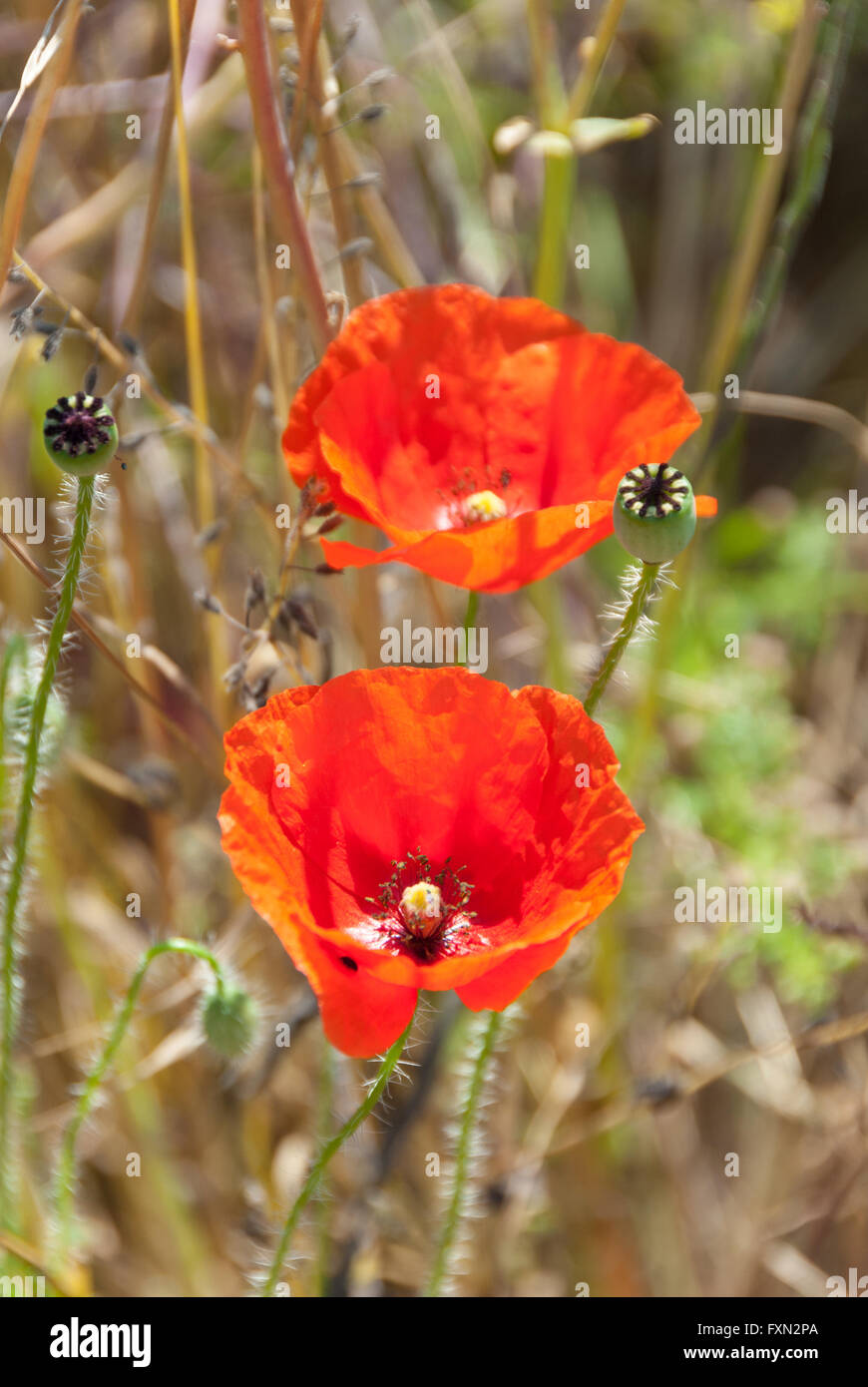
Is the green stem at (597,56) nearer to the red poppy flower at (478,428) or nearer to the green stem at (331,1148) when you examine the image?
the red poppy flower at (478,428)

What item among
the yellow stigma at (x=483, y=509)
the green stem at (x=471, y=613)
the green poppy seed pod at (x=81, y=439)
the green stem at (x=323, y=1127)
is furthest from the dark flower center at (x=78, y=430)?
the green stem at (x=323, y=1127)

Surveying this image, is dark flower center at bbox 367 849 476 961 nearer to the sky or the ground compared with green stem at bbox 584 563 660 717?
nearer to the ground

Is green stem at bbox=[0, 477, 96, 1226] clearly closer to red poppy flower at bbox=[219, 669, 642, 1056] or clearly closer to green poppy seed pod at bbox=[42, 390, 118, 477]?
green poppy seed pod at bbox=[42, 390, 118, 477]

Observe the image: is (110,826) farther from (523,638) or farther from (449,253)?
(449,253)

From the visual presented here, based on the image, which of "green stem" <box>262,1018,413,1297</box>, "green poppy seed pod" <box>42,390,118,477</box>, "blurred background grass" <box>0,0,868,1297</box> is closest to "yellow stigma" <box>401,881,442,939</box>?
"green stem" <box>262,1018,413,1297</box>

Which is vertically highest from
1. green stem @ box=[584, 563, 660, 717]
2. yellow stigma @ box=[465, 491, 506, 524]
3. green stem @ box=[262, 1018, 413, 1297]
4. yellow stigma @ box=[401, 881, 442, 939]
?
yellow stigma @ box=[465, 491, 506, 524]

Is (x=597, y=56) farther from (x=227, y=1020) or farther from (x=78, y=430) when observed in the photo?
(x=227, y=1020)

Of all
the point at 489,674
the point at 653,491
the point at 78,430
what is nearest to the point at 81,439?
the point at 78,430
